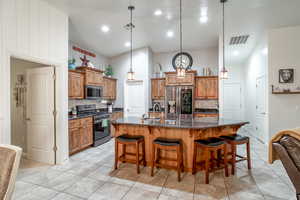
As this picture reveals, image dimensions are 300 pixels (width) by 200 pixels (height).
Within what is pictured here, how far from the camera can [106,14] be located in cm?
363

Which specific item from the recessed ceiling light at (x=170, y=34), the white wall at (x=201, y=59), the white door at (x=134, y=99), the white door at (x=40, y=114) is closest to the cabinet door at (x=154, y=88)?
the white door at (x=134, y=99)

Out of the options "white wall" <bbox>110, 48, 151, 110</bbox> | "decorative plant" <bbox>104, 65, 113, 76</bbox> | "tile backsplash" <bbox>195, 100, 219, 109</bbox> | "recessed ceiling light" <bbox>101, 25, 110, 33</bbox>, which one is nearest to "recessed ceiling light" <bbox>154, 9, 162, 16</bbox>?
"recessed ceiling light" <bbox>101, 25, 110, 33</bbox>

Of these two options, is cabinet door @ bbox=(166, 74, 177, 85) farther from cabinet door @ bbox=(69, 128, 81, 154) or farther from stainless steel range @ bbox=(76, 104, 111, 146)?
cabinet door @ bbox=(69, 128, 81, 154)

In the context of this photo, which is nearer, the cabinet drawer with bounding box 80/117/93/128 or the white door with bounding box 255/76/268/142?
the cabinet drawer with bounding box 80/117/93/128

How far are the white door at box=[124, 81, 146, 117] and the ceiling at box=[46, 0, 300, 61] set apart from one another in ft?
5.26

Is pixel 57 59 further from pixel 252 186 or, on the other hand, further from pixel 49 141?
pixel 252 186

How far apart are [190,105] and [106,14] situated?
12.8ft

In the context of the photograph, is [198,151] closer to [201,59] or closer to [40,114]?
[40,114]

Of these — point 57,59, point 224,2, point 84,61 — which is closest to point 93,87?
point 84,61

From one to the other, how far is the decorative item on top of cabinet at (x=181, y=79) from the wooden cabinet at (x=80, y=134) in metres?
3.13

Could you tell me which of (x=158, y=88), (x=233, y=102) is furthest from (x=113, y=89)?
(x=233, y=102)

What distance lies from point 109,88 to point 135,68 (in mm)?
1287

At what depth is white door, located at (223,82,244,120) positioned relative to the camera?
6723mm

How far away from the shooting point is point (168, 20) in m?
4.12
